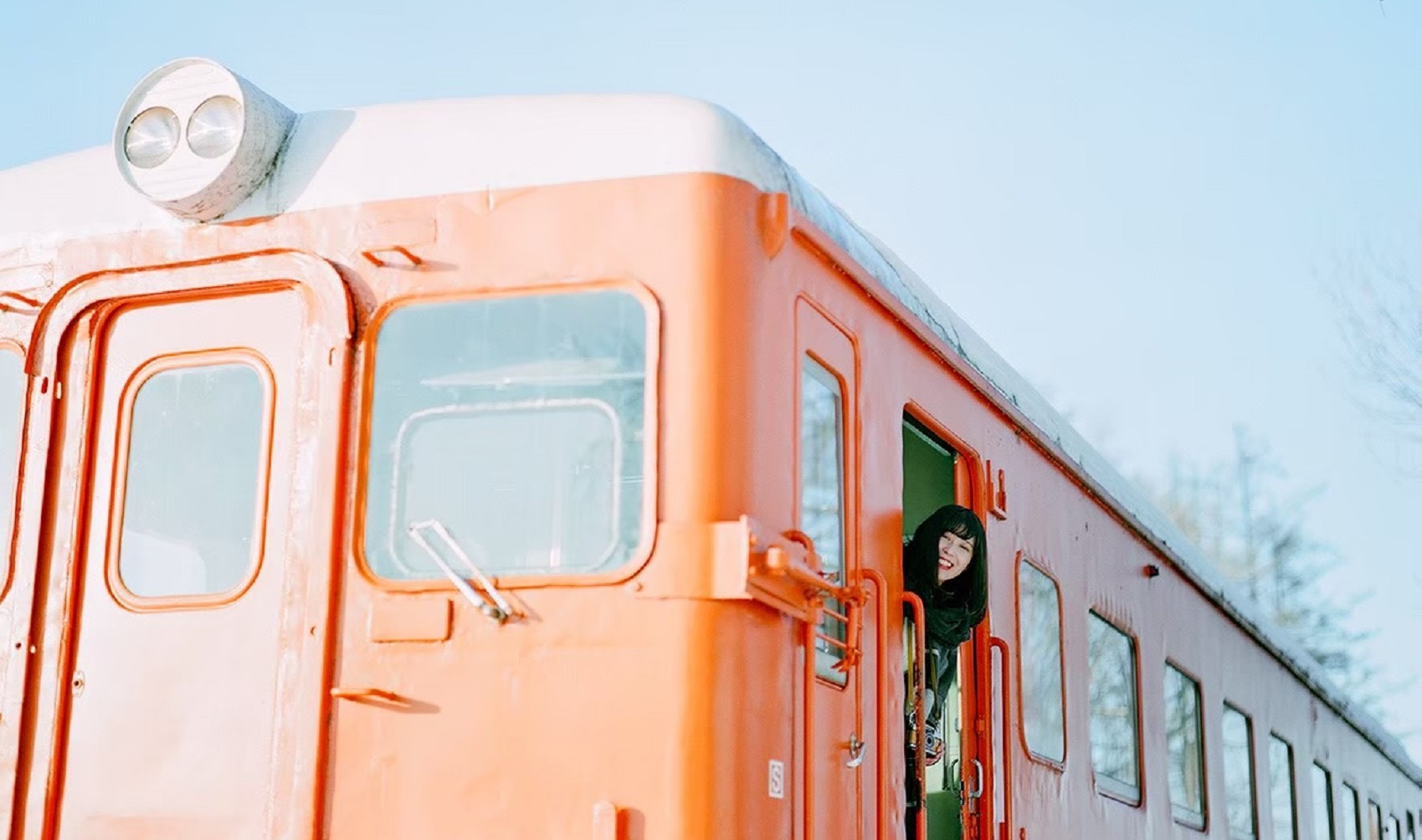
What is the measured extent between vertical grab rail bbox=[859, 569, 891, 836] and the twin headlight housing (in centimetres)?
188

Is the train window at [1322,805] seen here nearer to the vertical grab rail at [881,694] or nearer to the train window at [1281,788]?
the train window at [1281,788]

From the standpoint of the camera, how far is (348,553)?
4.45 meters

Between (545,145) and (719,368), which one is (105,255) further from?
(719,368)

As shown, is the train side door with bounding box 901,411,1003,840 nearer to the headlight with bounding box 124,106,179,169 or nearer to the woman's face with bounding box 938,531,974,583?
the woman's face with bounding box 938,531,974,583

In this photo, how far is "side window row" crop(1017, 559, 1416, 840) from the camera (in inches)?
257

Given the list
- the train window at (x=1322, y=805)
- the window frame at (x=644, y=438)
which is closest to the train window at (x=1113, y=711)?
the window frame at (x=644, y=438)

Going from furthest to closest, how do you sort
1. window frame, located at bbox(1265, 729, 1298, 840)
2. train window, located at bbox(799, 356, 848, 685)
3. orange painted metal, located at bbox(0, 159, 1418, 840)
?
window frame, located at bbox(1265, 729, 1298, 840) → train window, located at bbox(799, 356, 848, 685) → orange painted metal, located at bbox(0, 159, 1418, 840)

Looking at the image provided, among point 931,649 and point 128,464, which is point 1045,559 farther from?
point 128,464

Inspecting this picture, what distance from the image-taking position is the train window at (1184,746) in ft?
27.3

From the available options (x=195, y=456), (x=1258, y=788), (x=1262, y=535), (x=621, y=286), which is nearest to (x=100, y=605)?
(x=195, y=456)

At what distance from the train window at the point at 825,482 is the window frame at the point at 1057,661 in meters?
1.57

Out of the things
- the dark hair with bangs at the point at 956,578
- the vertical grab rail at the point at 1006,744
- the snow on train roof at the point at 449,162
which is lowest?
the vertical grab rail at the point at 1006,744

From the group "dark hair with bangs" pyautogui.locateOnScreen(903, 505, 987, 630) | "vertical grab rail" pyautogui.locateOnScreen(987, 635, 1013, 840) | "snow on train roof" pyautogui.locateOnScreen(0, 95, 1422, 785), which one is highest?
"snow on train roof" pyautogui.locateOnScreen(0, 95, 1422, 785)

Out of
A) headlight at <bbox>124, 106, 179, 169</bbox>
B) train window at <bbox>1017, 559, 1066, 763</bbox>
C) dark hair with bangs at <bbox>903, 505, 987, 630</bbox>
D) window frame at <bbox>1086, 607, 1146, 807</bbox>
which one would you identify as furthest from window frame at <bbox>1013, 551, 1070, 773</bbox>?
headlight at <bbox>124, 106, 179, 169</bbox>
